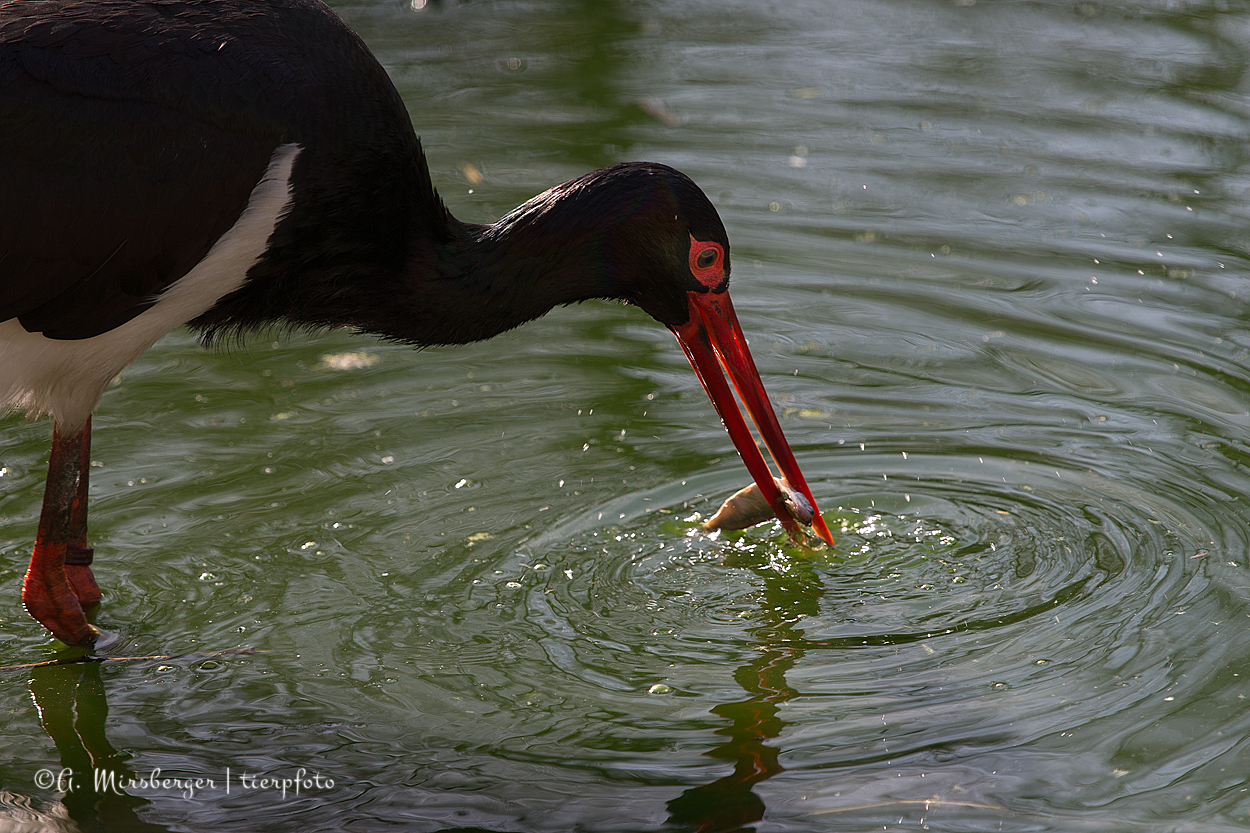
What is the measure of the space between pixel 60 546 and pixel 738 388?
86.3 inches

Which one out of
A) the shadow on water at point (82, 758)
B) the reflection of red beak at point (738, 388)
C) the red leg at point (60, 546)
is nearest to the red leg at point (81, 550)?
the red leg at point (60, 546)

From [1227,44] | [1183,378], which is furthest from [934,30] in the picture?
[1183,378]

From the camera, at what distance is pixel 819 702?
3982 mm

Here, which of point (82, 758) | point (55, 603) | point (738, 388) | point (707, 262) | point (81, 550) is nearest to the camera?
point (82, 758)

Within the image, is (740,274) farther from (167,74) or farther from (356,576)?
(167,74)

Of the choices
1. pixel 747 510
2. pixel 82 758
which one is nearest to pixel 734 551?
pixel 747 510

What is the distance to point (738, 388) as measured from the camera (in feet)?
15.3

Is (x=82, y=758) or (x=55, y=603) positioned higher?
(x=55, y=603)

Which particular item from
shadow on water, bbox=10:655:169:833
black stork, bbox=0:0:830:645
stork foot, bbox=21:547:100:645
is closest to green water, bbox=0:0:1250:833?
shadow on water, bbox=10:655:169:833

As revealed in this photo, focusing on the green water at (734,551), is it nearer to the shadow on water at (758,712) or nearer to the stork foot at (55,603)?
the shadow on water at (758,712)

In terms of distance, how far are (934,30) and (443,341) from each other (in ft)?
23.9

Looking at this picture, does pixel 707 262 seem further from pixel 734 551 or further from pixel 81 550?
pixel 81 550

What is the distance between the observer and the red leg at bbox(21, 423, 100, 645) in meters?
4.31

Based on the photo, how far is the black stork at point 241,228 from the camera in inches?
155
